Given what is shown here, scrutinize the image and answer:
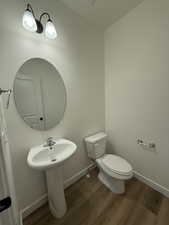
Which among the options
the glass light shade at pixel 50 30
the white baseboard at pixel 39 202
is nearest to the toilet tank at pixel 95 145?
the white baseboard at pixel 39 202

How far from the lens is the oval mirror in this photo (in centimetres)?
117

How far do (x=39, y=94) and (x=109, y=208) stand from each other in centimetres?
158

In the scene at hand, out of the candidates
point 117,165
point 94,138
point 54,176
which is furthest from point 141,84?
point 54,176

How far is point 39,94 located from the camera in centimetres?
131

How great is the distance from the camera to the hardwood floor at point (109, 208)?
3.96ft

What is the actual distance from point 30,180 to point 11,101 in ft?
2.98

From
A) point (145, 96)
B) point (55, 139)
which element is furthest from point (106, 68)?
point (55, 139)

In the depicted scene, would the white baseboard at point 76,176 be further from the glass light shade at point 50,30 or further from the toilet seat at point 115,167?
the glass light shade at point 50,30

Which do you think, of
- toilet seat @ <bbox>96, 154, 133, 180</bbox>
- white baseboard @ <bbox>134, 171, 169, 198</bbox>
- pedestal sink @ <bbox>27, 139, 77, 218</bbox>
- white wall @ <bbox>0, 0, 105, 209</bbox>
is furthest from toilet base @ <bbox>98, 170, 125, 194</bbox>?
pedestal sink @ <bbox>27, 139, 77, 218</bbox>

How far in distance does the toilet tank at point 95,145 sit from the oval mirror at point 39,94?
1.98 feet

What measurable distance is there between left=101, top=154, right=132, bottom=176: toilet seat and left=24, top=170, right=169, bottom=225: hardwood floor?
0.37m

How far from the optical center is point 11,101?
110cm

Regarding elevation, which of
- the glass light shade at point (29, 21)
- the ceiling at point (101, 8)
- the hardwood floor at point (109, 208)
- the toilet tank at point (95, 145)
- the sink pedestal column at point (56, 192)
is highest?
the ceiling at point (101, 8)

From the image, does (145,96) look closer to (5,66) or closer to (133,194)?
(133,194)
